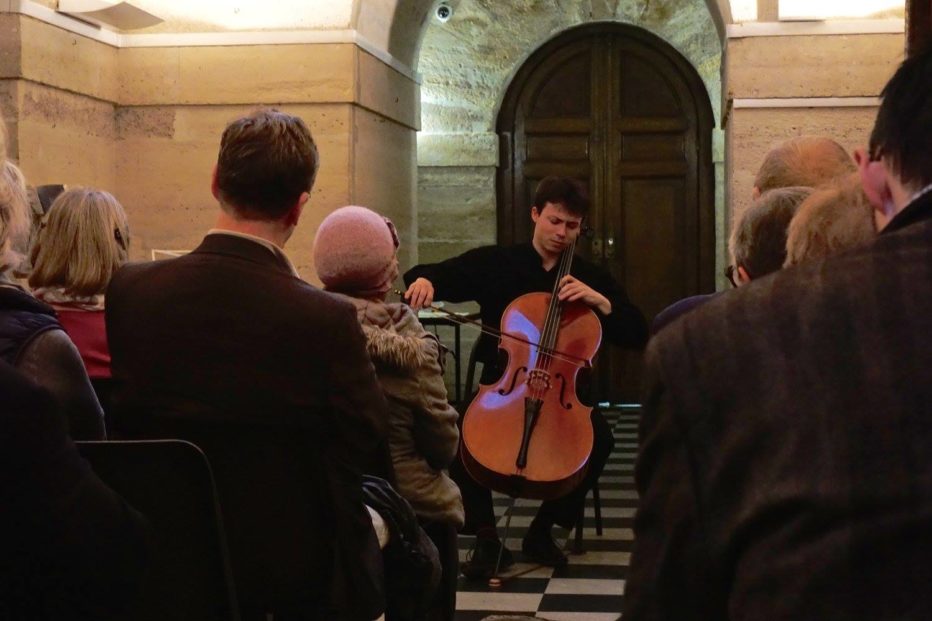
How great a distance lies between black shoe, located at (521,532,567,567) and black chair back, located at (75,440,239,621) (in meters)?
3.43

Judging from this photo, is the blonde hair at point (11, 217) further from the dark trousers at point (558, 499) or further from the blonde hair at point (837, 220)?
the dark trousers at point (558, 499)

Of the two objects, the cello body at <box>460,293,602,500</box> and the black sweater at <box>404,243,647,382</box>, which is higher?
the black sweater at <box>404,243,647,382</box>

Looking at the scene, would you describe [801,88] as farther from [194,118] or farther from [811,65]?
[194,118]

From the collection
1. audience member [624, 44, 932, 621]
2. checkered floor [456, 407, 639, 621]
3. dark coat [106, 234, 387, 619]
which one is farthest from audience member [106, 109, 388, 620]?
checkered floor [456, 407, 639, 621]

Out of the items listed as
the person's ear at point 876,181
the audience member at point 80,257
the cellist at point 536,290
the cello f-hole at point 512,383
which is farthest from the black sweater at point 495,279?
the person's ear at point 876,181

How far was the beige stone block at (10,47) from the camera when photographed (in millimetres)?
7395

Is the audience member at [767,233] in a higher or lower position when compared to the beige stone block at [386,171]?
lower

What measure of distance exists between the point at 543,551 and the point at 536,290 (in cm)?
100

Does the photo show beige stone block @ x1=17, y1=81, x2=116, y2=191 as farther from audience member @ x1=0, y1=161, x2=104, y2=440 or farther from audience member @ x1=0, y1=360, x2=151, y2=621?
audience member @ x1=0, y1=360, x2=151, y2=621

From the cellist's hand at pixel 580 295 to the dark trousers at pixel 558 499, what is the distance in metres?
0.46

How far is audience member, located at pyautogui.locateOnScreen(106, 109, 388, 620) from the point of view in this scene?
8.39 feet

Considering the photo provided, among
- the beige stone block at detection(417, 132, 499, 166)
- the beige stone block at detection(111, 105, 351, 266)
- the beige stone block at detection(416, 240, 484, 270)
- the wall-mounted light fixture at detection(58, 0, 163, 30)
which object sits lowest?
the beige stone block at detection(416, 240, 484, 270)

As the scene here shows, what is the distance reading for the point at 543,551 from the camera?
5.68m

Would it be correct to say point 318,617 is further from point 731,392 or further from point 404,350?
point 731,392
